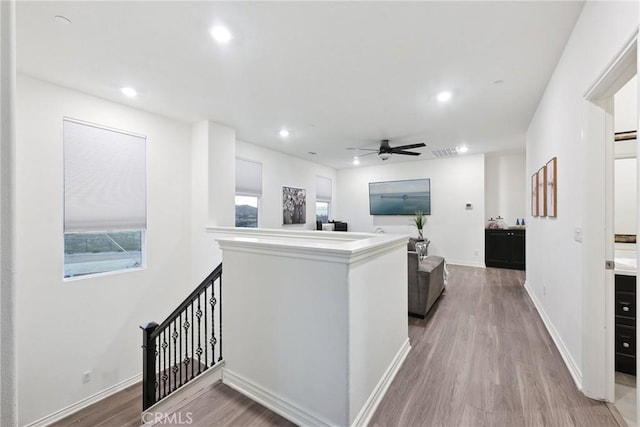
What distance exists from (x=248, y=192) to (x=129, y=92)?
8.40ft

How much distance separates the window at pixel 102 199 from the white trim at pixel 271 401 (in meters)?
2.50

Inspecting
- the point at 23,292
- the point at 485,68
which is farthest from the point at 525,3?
the point at 23,292

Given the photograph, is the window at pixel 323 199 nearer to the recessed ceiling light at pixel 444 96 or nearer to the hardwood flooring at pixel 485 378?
the recessed ceiling light at pixel 444 96

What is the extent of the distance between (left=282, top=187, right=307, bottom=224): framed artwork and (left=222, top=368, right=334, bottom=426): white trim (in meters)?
4.35

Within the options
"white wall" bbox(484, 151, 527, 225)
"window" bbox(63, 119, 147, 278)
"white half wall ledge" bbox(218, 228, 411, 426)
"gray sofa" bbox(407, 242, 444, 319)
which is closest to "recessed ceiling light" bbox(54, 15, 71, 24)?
"window" bbox(63, 119, 147, 278)

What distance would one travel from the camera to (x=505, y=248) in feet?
19.6

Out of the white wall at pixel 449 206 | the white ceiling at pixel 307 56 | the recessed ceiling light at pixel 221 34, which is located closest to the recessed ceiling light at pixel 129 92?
the white ceiling at pixel 307 56

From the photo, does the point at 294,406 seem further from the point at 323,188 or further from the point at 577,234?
the point at 323,188

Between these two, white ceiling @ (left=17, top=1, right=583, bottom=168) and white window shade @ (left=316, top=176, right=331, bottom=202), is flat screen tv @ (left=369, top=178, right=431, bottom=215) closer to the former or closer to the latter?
white window shade @ (left=316, top=176, right=331, bottom=202)

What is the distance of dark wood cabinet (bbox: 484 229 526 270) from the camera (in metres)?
5.81

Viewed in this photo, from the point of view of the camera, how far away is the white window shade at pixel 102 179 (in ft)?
9.99

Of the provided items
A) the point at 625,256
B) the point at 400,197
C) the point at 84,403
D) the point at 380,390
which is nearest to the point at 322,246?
the point at 380,390

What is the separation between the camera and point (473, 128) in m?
4.52

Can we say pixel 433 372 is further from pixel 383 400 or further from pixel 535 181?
pixel 535 181
